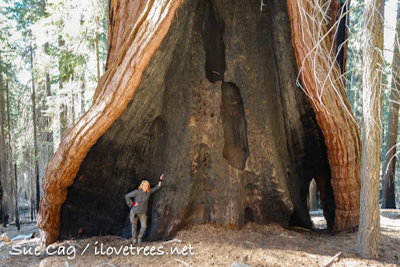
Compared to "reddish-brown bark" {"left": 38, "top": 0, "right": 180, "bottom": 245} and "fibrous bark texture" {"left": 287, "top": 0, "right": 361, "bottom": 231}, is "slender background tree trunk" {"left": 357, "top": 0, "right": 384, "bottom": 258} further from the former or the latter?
"reddish-brown bark" {"left": 38, "top": 0, "right": 180, "bottom": 245}

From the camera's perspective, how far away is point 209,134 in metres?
6.02

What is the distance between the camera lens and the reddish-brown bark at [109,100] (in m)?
4.80

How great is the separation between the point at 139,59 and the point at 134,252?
9.63ft

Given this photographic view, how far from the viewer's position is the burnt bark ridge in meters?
5.77

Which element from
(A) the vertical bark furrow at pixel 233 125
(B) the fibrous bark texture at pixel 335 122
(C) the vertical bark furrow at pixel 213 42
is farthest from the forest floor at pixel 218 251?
(C) the vertical bark furrow at pixel 213 42

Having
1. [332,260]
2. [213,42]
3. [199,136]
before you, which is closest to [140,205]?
[199,136]

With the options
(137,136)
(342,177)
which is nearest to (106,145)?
(137,136)

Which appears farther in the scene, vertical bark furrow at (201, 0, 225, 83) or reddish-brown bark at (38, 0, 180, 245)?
vertical bark furrow at (201, 0, 225, 83)

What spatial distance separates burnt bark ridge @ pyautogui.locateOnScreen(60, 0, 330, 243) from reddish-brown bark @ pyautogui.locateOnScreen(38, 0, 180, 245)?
0.36 m

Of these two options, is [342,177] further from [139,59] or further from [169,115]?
[139,59]

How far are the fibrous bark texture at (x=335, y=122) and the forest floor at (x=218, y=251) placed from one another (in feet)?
1.94

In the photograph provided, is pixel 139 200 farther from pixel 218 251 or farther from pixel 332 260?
pixel 332 260

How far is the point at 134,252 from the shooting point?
4637 mm

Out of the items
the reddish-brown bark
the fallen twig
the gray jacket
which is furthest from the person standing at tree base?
the fallen twig
